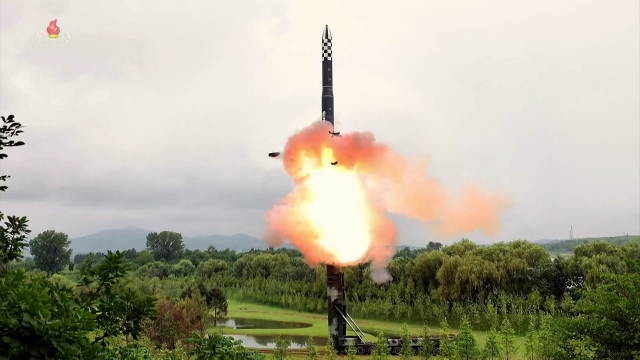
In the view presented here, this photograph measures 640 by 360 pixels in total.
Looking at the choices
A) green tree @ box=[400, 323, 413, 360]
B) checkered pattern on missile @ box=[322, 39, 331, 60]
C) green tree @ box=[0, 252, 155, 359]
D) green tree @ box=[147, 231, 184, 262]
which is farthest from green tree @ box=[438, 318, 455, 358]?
green tree @ box=[147, 231, 184, 262]

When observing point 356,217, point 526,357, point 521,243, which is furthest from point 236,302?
point 526,357

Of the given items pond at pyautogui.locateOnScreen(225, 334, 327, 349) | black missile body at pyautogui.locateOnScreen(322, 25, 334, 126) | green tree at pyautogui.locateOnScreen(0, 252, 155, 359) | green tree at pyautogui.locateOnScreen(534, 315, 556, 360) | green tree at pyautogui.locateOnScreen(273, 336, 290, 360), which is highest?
black missile body at pyautogui.locateOnScreen(322, 25, 334, 126)

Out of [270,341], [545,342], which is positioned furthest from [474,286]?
[545,342]

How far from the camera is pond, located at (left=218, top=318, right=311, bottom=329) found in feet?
171

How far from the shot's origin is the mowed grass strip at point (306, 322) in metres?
45.8

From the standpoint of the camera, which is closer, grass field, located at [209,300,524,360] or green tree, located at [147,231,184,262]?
grass field, located at [209,300,524,360]

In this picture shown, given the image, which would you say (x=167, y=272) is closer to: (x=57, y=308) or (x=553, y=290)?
(x=553, y=290)

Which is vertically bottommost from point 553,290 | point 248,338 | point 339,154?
point 248,338

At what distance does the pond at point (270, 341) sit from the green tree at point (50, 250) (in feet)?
271

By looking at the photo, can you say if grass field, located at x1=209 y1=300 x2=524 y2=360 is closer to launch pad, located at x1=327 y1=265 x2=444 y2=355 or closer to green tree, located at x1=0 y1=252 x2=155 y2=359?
launch pad, located at x1=327 y1=265 x2=444 y2=355

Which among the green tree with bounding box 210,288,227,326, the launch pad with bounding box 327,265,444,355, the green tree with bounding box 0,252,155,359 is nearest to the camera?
the green tree with bounding box 0,252,155,359

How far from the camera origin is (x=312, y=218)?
34281 millimetres

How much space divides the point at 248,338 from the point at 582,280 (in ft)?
111

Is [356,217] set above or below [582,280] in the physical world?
above
